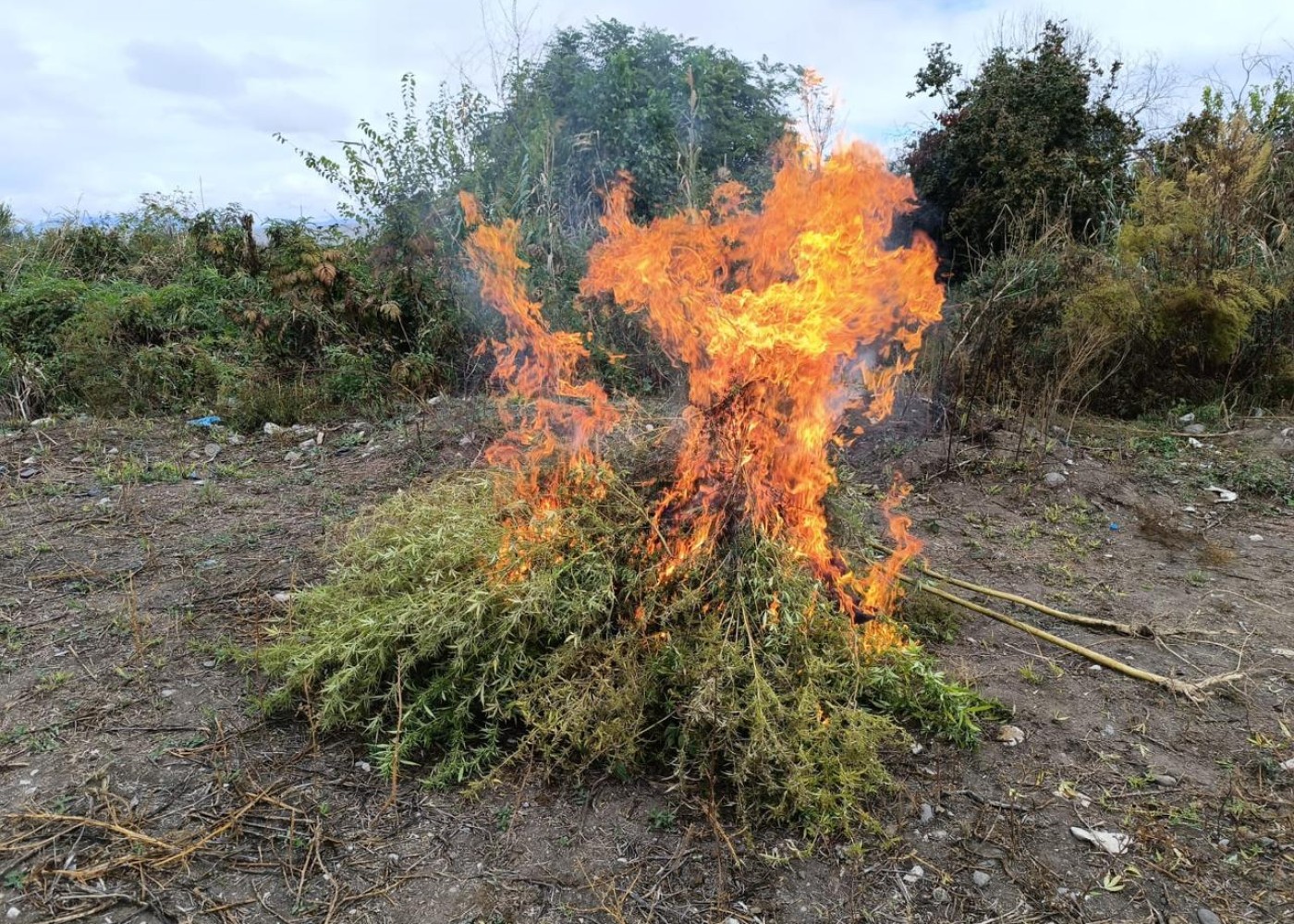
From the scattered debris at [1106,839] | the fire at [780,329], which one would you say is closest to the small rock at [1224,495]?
the fire at [780,329]

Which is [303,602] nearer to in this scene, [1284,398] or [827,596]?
[827,596]

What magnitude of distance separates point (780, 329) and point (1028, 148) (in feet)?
27.7

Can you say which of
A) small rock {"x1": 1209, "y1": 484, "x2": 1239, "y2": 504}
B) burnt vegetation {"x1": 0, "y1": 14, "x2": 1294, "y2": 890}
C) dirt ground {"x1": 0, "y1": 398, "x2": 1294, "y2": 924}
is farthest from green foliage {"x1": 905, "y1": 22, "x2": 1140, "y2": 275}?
dirt ground {"x1": 0, "y1": 398, "x2": 1294, "y2": 924}

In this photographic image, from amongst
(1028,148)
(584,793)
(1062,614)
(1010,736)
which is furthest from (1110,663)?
(1028,148)

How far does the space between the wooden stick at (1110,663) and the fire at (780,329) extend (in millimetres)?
410

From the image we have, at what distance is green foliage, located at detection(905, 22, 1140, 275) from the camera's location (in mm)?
9195

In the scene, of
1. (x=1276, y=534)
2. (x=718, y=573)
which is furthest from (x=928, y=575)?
(x=1276, y=534)

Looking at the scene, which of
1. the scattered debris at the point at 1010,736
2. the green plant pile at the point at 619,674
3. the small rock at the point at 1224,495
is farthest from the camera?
the small rock at the point at 1224,495

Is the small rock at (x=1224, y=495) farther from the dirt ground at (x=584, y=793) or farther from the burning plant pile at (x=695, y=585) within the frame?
the burning plant pile at (x=695, y=585)

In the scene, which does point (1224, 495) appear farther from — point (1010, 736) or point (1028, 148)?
point (1028, 148)

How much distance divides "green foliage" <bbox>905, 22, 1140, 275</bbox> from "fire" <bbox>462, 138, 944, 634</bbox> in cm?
673

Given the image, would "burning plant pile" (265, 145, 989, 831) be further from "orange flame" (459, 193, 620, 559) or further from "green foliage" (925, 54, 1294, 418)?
"green foliage" (925, 54, 1294, 418)

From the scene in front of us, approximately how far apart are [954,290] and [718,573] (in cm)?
646

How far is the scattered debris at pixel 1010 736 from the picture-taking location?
2.61m
